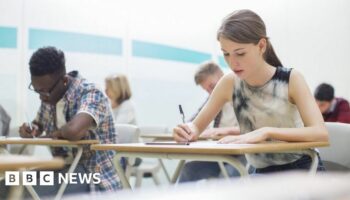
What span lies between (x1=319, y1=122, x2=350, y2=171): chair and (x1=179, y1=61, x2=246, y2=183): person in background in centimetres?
41

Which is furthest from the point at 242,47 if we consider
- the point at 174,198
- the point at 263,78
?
the point at 174,198

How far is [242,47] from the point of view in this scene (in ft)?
5.11

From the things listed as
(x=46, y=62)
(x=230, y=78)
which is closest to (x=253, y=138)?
(x=230, y=78)

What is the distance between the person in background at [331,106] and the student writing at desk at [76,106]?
170cm

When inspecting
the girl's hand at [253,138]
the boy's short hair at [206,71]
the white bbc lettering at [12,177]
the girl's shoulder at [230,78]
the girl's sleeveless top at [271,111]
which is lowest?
the white bbc lettering at [12,177]

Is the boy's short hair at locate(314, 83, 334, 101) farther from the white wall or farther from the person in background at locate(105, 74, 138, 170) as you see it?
the person in background at locate(105, 74, 138, 170)

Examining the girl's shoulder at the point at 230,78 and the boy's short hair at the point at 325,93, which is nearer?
the girl's shoulder at the point at 230,78

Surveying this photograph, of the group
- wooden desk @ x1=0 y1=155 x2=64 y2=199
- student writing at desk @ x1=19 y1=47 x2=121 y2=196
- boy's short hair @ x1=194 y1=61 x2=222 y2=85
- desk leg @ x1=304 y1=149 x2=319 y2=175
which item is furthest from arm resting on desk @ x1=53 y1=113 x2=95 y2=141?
boy's short hair @ x1=194 y1=61 x2=222 y2=85

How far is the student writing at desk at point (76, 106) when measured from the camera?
6.58ft

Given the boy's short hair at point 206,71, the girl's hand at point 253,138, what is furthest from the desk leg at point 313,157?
the boy's short hair at point 206,71

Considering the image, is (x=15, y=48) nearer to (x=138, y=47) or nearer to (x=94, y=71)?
(x=94, y=71)

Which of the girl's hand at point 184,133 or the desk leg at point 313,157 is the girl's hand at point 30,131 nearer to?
the girl's hand at point 184,133

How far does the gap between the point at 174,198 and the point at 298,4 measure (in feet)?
16.5

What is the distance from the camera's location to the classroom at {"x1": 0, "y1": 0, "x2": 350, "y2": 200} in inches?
45.1
